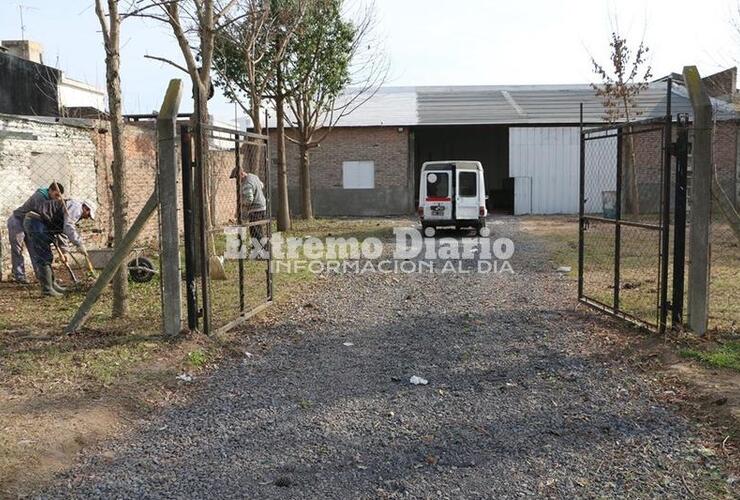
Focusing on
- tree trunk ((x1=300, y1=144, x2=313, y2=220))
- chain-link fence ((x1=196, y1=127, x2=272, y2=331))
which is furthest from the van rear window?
tree trunk ((x1=300, y1=144, x2=313, y2=220))

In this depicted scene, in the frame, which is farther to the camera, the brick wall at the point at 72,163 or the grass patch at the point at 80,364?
the brick wall at the point at 72,163

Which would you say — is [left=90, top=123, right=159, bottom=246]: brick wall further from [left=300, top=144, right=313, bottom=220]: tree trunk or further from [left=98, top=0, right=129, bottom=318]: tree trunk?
[left=300, top=144, right=313, bottom=220]: tree trunk

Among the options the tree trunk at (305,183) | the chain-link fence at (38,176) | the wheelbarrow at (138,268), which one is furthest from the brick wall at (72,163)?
the tree trunk at (305,183)

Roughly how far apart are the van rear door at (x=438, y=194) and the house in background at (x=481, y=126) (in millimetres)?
11154

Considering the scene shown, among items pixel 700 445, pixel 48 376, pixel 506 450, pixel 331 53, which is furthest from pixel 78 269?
pixel 331 53

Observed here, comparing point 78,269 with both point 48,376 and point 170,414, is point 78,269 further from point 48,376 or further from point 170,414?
point 170,414

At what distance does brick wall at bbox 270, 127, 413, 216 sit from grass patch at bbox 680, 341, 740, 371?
77.3 feet

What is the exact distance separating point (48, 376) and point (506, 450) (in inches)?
152

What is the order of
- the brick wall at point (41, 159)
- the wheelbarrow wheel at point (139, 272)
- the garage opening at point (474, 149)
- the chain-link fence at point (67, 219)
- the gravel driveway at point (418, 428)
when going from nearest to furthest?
the gravel driveway at point (418, 428)
the chain-link fence at point (67, 219)
the wheelbarrow wheel at point (139, 272)
the brick wall at point (41, 159)
the garage opening at point (474, 149)

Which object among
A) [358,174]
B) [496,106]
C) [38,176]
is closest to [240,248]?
[38,176]

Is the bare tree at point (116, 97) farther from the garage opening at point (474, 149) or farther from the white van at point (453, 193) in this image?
the garage opening at point (474, 149)

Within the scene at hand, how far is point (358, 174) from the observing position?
2995 cm

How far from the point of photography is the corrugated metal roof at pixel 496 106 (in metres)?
29.7

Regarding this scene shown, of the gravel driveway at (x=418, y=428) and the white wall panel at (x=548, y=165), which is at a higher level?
the white wall panel at (x=548, y=165)
